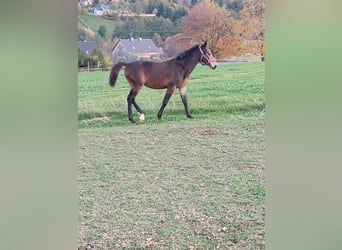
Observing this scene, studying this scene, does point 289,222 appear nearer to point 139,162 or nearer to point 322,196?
point 322,196

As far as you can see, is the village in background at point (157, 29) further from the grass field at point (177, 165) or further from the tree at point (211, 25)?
the grass field at point (177, 165)

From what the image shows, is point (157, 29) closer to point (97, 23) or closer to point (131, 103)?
point (97, 23)

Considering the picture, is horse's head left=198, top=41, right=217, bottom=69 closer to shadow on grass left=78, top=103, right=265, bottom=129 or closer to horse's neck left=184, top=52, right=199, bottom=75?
horse's neck left=184, top=52, right=199, bottom=75

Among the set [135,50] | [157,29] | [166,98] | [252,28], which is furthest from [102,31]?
[252,28]

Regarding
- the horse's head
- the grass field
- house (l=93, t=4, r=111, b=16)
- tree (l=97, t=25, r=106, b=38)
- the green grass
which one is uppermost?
house (l=93, t=4, r=111, b=16)

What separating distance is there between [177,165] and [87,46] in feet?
3.78

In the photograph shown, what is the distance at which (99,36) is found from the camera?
3.51 metres

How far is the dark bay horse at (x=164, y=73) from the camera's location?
3.55 m

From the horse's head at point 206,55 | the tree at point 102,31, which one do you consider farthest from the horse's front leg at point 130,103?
the horse's head at point 206,55

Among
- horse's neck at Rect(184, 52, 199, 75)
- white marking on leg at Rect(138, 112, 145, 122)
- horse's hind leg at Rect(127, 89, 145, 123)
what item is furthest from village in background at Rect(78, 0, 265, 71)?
white marking on leg at Rect(138, 112, 145, 122)

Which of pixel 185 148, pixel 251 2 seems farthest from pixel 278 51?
pixel 185 148

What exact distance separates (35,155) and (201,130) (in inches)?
51.0

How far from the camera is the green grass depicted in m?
3.49

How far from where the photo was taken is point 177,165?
3559 millimetres
